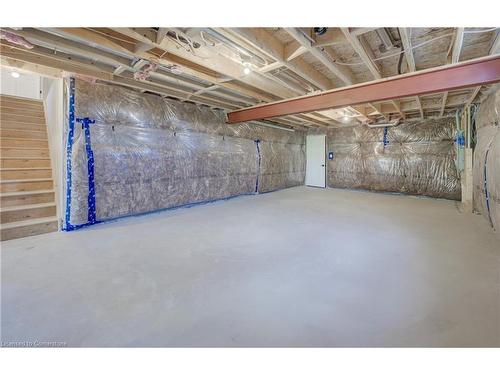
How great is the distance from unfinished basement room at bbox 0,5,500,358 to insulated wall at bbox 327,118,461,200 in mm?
72

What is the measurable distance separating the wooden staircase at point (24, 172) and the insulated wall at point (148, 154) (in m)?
0.43

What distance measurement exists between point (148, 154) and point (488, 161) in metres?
5.27

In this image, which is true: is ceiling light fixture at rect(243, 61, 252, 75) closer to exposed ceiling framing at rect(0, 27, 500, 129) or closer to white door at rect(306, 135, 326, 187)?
exposed ceiling framing at rect(0, 27, 500, 129)

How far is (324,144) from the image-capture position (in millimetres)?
7727

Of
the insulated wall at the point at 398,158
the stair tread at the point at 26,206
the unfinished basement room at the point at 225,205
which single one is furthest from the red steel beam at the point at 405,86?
the insulated wall at the point at 398,158

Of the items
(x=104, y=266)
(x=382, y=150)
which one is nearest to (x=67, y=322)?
(x=104, y=266)

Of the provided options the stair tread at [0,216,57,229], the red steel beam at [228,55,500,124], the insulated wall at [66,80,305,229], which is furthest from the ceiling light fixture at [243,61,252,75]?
the stair tread at [0,216,57,229]

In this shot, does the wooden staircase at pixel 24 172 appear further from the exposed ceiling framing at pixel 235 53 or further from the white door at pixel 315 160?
the white door at pixel 315 160

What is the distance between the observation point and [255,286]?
1.74 metres

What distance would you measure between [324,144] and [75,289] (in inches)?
298

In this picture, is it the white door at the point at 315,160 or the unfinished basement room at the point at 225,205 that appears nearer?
the unfinished basement room at the point at 225,205

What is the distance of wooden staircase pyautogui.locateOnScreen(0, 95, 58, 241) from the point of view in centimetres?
288

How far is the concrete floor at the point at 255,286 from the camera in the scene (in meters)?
1.26
